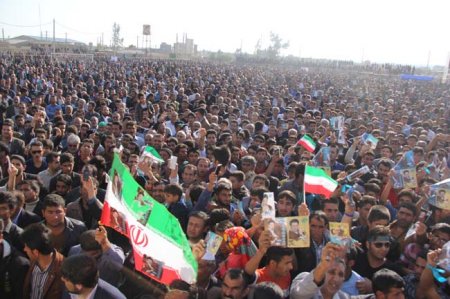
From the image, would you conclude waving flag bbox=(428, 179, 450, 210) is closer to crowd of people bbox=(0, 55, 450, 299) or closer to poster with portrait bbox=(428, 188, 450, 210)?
poster with portrait bbox=(428, 188, 450, 210)

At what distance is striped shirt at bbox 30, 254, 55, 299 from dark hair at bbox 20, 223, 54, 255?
0.50ft

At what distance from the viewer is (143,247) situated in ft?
10.2

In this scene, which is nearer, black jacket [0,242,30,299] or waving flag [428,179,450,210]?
black jacket [0,242,30,299]

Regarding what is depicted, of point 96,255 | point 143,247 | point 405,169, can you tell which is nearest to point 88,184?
point 96,255

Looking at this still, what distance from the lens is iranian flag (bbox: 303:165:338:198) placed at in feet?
17.9

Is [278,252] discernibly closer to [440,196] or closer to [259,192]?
[259,192]

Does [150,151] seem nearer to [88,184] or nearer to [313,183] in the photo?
[88,184]

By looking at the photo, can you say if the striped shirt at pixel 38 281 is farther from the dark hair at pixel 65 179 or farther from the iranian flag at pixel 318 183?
the iranian flag at pixel 318 183

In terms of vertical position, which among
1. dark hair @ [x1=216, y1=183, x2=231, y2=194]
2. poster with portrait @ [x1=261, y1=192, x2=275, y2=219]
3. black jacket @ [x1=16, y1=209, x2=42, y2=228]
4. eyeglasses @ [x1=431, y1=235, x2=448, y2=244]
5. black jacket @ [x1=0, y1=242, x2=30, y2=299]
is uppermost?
poster with portrait @ [x1=261, y1=192, x2=275, y2=219]

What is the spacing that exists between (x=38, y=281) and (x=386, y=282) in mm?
2601

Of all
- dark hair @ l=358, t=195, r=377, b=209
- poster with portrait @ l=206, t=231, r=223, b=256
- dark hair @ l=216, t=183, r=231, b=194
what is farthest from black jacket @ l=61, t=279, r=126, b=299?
dark hair @ l=358, t=195, r=377, b=209

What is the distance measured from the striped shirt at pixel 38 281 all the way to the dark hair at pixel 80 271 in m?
0.44

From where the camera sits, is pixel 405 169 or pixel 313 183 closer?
pixel 313 183

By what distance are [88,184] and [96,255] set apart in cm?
87
